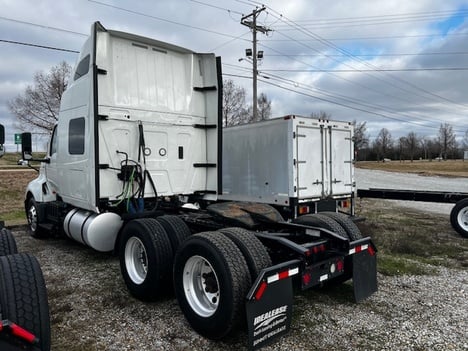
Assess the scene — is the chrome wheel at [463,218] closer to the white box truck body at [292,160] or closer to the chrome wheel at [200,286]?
the white box truck body at [292,160]

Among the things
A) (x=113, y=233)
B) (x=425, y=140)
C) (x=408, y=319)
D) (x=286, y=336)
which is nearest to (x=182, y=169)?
(x=113, y=233)

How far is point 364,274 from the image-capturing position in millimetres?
4305

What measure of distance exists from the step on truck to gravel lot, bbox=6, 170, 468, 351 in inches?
9.4

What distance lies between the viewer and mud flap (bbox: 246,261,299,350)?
10.4 ft

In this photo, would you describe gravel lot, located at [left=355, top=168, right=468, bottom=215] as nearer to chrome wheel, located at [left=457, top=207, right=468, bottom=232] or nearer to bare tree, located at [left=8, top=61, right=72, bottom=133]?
chrome wheel, located at [left=457, top=207, right=468, bottom=232]

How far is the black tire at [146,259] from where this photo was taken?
4457 mm

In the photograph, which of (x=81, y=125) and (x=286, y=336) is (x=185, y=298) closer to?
(x=286, y=336)

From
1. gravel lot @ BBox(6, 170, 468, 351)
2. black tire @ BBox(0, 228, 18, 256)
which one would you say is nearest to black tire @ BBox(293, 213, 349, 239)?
gravel lot @ BBox(6, 170, 468, 351)

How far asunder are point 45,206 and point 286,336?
620cm

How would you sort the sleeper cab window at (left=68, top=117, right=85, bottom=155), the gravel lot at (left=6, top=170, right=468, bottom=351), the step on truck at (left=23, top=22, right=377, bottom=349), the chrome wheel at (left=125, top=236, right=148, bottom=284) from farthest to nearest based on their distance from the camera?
the sleeper cab window at (left=68, top=117, right=85, bottom=155) → the chrome wheel at (left=125, top=236, right=148, bottom=284) → the gravel lot at (left=6, top=170, right=468, bottom=351) → the step on truck at (left=23, top=22, right=377, bottom=349)

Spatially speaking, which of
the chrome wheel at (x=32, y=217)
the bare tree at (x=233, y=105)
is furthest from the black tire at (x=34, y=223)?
the bare tree at (x=233, y=105)

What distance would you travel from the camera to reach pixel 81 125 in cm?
623

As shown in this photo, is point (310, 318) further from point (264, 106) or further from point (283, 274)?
point (264, 106)

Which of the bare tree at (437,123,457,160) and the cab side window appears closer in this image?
the cab side window
